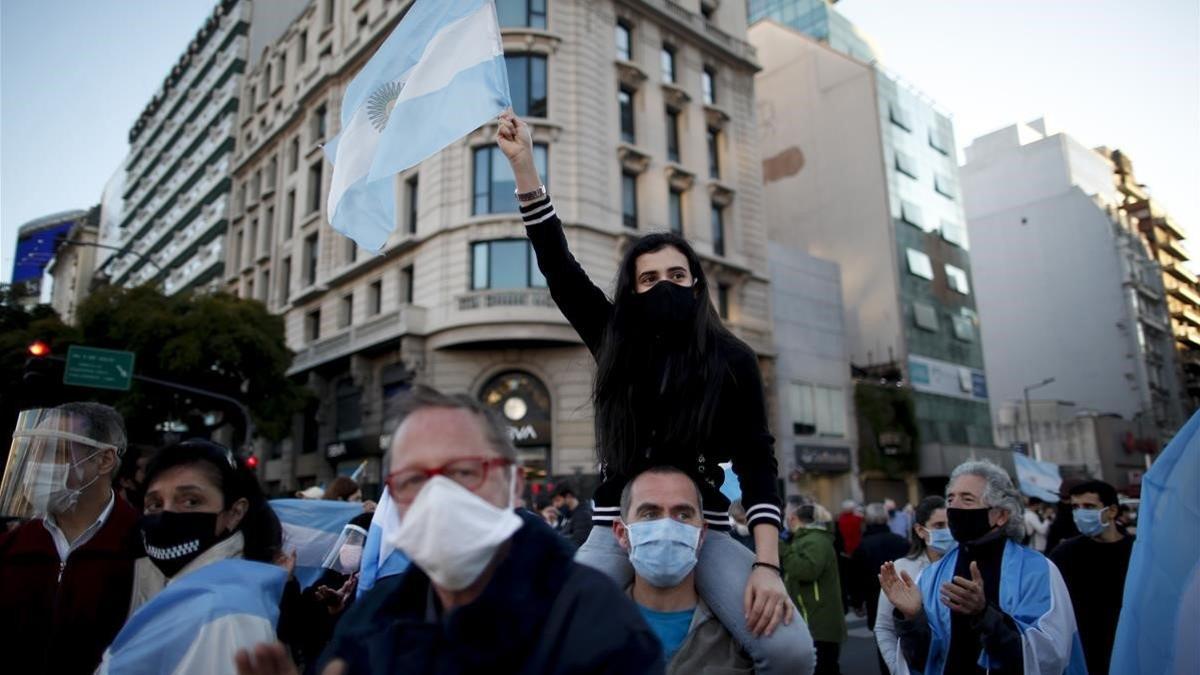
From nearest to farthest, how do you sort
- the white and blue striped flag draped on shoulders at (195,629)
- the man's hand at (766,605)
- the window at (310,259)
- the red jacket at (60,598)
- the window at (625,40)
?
the white and blue striped flag draped on shoulders at (195,629), the man's hand at (766,605), the red jacket at (60,598), the window at (625,40), the window at (310,259)

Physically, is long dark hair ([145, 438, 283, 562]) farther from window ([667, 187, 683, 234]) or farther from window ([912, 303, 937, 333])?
window ([912, 303, 937, 333])

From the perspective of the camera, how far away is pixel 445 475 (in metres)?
1.57

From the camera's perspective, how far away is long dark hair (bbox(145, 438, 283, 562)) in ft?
9.22

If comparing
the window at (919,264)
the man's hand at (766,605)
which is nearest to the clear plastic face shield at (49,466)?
the man's hand at (766,605)

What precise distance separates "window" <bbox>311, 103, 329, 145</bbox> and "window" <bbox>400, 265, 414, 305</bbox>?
948 centimetres

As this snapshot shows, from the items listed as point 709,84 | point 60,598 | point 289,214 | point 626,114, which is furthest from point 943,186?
point 60,598

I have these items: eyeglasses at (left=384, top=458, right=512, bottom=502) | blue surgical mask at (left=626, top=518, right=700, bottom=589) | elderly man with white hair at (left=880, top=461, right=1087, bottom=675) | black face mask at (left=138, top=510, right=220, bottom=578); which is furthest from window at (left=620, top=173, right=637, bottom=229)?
eyeglasses at (left=384, top=458, right=512, bottom=502)

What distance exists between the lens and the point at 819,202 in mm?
38594

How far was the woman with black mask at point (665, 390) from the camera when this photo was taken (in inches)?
99.9

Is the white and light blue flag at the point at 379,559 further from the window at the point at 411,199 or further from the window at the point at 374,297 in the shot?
the window at the point at 374,297

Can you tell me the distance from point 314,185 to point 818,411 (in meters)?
22.7

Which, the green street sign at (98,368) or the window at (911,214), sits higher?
the window at (911,214)

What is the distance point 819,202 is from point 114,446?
38.5 m

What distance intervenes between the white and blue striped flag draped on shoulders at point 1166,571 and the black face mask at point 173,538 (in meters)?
3.34
